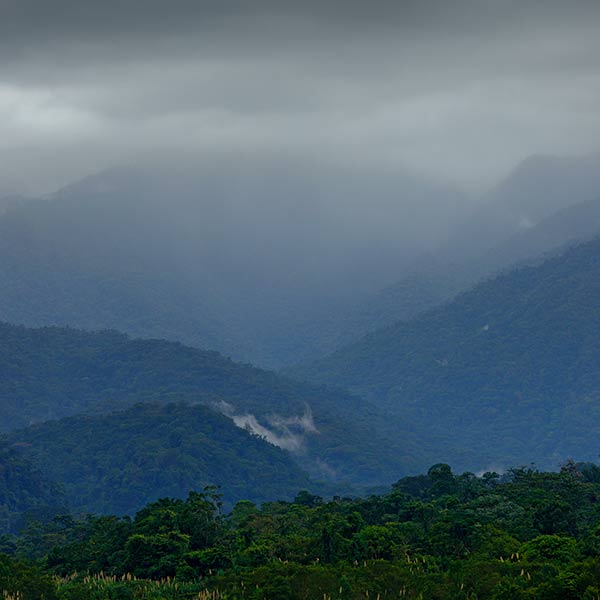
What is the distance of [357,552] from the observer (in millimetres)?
57281

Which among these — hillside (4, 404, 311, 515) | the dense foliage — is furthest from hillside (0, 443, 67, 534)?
the dense foliage

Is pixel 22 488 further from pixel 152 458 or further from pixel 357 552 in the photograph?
pixel 357 552

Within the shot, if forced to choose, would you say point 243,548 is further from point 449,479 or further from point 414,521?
point 449,479

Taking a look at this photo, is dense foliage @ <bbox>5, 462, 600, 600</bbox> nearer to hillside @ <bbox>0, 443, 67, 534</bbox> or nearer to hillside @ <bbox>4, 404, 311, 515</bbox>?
hillside @ <bbox>0, 443, 67, 534</bbox>

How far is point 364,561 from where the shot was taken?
5562 centimetres

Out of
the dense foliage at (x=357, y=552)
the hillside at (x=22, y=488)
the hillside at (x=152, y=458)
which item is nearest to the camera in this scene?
the dense foliage at (x=357, y=552)

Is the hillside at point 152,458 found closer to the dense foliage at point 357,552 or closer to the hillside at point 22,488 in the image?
the hillside at point 22,488

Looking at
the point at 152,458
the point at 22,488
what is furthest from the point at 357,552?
the point at 152,458

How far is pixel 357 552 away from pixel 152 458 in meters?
119

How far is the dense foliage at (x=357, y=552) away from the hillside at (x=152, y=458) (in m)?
96.8

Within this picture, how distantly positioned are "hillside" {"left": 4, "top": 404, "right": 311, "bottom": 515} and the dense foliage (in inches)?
3812

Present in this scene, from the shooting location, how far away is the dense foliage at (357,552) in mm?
48312

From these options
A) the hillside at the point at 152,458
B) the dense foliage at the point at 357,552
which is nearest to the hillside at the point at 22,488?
the hillside at the point at 152,458

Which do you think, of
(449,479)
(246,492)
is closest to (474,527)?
(449,479)
